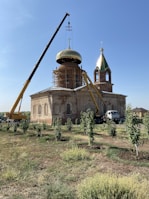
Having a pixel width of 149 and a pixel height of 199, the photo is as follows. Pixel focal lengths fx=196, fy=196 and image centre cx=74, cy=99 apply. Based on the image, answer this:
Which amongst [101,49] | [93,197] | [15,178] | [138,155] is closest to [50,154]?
[15,178]

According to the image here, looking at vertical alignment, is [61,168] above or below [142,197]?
below

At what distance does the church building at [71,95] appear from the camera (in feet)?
104

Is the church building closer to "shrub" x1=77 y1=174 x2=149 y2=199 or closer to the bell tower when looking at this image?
the bell tower

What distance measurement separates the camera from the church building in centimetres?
3166

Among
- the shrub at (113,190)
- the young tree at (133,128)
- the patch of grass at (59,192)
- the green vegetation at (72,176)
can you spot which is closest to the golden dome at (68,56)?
the young tree at (133,128)

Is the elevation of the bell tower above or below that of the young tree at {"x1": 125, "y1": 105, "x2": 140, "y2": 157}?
above

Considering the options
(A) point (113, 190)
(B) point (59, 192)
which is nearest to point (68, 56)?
(B) point (59, 192)

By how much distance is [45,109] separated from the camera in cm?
3316

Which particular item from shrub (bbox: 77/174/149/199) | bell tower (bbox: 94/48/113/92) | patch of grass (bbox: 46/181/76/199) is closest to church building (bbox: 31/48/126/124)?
bell tower (bbox: 94/48/113/92)

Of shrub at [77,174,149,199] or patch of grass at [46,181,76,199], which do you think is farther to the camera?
patch of grass at [46,181,76,199]

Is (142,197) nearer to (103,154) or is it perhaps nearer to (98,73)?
(103,154)

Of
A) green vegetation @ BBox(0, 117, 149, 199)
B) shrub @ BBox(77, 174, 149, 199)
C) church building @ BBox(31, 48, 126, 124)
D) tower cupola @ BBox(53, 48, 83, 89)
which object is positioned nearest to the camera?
shrub @ BBox(77, 174, 149, 199)

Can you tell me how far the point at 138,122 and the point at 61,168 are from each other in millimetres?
5042

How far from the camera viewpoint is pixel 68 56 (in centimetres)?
3725
